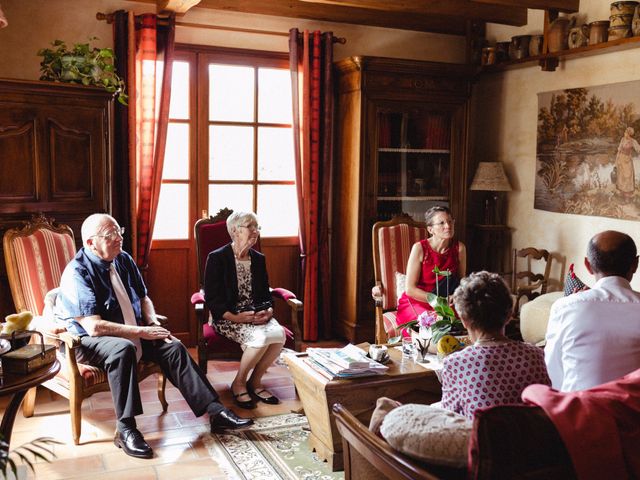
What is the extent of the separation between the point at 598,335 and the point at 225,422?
2.05 m

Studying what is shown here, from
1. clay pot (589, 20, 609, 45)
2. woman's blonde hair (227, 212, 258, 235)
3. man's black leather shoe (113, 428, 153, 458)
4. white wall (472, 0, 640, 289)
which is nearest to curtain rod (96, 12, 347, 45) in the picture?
white wall (472, 0, 640, 289)

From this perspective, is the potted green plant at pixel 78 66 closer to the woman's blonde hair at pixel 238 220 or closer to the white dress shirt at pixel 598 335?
the woman's blonde hair at pixel 238 220

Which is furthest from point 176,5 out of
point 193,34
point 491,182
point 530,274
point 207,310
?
point 530,274

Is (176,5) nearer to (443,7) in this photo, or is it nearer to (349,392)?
(443,7)

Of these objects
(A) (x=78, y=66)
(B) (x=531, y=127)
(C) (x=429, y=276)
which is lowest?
(C) (x=429, y=276)

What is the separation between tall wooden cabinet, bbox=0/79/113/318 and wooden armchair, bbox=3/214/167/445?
0.46 ft

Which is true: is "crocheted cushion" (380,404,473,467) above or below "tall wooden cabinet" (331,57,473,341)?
below

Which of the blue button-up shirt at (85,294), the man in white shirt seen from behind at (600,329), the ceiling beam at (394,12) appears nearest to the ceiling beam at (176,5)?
the ceiling beam at (394,12)

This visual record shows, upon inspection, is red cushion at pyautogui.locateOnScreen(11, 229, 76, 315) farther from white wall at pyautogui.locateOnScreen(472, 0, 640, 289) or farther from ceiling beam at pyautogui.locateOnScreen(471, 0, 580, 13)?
white wall at pyautogui.locateOnScreen(472, 0, 640, 289)

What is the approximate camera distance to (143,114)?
15.4ft

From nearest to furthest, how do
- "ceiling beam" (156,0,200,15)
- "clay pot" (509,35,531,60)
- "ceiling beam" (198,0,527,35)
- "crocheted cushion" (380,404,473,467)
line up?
"crocheted cushion" (380,404,473,467) → "ceiling beam" (156,0,200,15) → "ceiling beam" (198,0,527,35) → "clay pot" (509,35,531,60)

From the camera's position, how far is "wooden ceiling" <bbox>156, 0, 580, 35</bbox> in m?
4.56

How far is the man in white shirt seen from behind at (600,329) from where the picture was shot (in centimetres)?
206

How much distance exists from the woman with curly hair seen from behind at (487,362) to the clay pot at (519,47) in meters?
3.40
